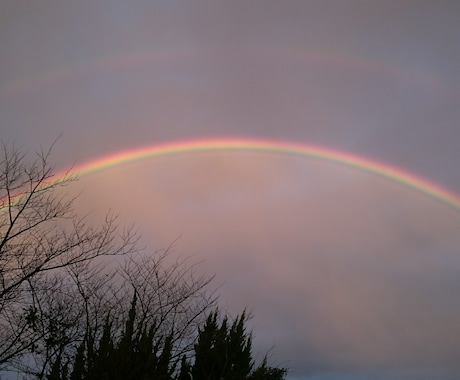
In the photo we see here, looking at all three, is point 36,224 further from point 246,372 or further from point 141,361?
point 246,372

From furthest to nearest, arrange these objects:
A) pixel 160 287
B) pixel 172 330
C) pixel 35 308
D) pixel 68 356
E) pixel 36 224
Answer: pixel 160 287 → pixel 172 330 → pixel 68 356 → pixel 35 308 → pixel 36 224

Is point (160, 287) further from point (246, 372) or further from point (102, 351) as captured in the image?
point (246, 372)

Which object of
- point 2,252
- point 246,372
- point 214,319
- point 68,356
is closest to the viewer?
point 2,252

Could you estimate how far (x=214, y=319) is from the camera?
1670 cm

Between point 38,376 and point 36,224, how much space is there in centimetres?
487

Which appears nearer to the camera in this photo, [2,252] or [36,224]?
[2,252]

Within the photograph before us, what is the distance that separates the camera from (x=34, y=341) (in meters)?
9.42

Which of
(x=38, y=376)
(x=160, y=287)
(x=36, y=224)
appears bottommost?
(x=38, y=376)

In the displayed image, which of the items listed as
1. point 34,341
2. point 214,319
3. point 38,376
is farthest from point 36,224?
point 214,319

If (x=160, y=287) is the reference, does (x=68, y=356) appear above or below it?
below

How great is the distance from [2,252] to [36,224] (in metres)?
0.86

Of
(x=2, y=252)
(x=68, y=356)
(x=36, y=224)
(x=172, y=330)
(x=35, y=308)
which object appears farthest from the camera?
(x=172, y=330)

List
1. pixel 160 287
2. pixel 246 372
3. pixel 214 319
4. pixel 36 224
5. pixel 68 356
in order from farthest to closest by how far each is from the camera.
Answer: pixel 246 372 < pixel 214 319 < pixel 160 287 < pixel 68 356 < pixel 36 224

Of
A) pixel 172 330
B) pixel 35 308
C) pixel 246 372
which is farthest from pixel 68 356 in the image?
pixel 246 372
